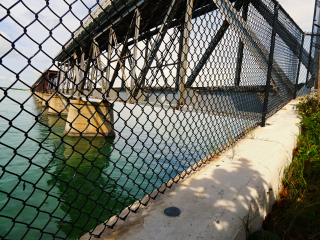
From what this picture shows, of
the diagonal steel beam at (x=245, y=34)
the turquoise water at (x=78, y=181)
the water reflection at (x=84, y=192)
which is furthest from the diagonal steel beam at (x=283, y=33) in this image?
the water reflection at (x=84, y=192)

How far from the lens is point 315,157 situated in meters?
3.09

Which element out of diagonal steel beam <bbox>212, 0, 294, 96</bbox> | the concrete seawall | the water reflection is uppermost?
diagonal steel beam <bbox>212, 0, 294, 96</bbox>

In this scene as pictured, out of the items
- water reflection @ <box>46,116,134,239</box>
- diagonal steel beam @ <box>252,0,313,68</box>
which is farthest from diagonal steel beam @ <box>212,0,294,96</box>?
water reflection @ <box>46,116,134,239</box>

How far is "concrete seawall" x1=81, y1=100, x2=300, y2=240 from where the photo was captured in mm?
1590

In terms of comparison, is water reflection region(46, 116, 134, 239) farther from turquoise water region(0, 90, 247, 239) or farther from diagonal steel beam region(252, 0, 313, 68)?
diagonal steel beam region(252, 0, 313, 68)

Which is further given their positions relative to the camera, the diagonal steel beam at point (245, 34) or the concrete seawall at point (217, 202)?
the diagonal steel beam at point (245, 34)

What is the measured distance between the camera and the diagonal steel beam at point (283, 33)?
14.3 ft

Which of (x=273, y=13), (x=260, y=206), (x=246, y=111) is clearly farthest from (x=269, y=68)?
(x=260, y=206)

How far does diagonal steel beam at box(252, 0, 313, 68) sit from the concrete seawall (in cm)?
312

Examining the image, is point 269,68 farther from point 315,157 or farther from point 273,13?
point 315,157

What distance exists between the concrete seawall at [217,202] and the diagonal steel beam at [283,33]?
3.12 m

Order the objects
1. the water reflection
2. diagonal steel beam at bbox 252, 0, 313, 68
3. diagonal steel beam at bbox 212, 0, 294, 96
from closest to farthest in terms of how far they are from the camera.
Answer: the water reflection
diagonal steel beam at bbox 212, 0, 294, 96
diagonal steel beam at bbox 252, 0, 313, 68

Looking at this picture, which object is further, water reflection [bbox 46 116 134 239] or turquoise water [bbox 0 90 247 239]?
water reflection [bbox 46 116 134 239]

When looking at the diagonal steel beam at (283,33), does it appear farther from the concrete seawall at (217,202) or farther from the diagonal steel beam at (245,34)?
the concrete seawall at (217,202)
